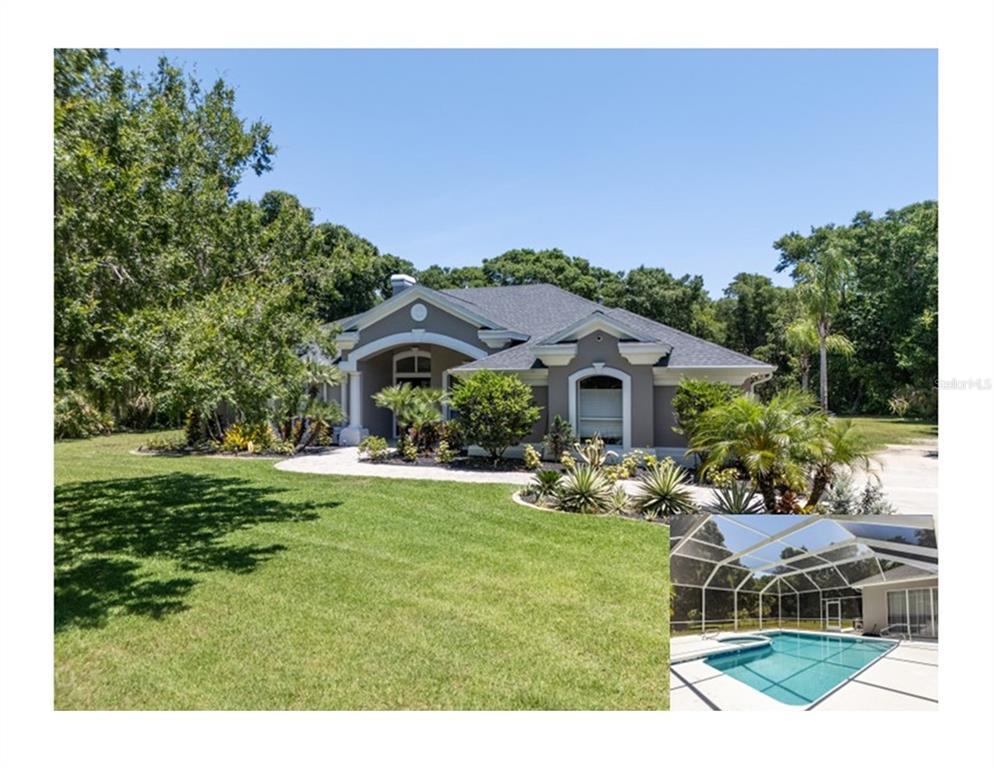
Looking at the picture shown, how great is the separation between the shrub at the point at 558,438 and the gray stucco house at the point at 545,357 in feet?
1.03

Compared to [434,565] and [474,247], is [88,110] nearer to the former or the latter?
[474,247]

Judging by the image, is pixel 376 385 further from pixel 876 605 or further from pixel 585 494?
pixel 876 605

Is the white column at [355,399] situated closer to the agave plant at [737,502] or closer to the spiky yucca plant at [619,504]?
the spiky yucca plant at [619,504]

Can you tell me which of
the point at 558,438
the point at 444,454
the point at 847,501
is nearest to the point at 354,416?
the point at 444,454

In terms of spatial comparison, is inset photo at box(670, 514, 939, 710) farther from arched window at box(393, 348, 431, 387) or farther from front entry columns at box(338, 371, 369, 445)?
arched window at box(393, 348, 431, 387)

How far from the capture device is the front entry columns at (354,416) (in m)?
18.1

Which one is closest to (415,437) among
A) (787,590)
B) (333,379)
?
(333,379)

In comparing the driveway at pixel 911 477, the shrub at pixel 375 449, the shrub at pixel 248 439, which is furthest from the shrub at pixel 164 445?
the driveway at pixel 911 477

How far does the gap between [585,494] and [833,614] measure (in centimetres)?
558

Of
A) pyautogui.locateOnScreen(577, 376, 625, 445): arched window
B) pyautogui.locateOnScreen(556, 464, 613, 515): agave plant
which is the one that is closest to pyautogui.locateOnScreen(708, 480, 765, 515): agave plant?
pyautogui.locateOnScreen(556, 464, 613, 515): agave plant

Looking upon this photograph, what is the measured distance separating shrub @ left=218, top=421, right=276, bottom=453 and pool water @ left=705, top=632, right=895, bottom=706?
1519cm

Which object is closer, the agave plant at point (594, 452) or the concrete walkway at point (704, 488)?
the concrete walkway at point (704, 488)
